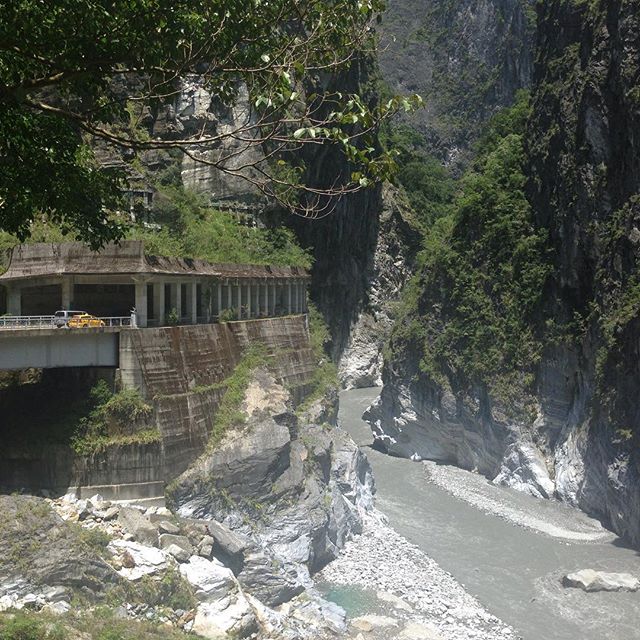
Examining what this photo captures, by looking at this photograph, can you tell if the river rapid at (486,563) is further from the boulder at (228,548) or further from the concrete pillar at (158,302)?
the concrete pillar at (158,302)

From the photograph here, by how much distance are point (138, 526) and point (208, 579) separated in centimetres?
249

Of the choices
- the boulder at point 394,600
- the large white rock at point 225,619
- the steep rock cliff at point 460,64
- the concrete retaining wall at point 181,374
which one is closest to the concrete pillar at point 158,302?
the concrete retaining wall at point 181,374

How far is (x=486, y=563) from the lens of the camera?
25297 millimetres

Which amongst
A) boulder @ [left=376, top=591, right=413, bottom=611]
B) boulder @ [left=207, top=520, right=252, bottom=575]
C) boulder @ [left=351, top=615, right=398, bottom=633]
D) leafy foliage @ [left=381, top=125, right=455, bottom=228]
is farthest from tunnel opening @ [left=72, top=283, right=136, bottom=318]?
leafy foliage @ [left=381, top=125, right=455, bottom=228]

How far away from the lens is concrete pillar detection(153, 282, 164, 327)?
2464 cm

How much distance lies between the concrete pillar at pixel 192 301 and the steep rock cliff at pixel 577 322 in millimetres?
16094

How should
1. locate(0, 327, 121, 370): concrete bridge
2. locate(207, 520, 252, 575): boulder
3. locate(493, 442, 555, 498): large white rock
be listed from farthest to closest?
1. locate(493, 442, 555, 498): large white rock
2. locate(0, 327, 121, 370): concrete bridge
3. locate(207, 520, 252, 575): boulder

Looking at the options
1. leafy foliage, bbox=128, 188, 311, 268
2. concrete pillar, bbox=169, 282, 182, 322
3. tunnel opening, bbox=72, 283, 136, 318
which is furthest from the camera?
leafy foliage, bbox=128, 188, 311, 268

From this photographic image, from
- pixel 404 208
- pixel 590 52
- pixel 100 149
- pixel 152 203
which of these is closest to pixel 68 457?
pixel 152 203

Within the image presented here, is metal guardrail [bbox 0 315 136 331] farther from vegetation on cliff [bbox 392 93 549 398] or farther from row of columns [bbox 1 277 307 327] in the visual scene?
vegetation on cliff [bbox 392 93 549 398]

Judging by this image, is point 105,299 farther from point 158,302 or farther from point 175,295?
point 158,302

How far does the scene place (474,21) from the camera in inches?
3374

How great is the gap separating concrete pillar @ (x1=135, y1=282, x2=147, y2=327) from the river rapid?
10338 mm

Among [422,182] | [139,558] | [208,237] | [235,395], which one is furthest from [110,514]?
[422,182]
